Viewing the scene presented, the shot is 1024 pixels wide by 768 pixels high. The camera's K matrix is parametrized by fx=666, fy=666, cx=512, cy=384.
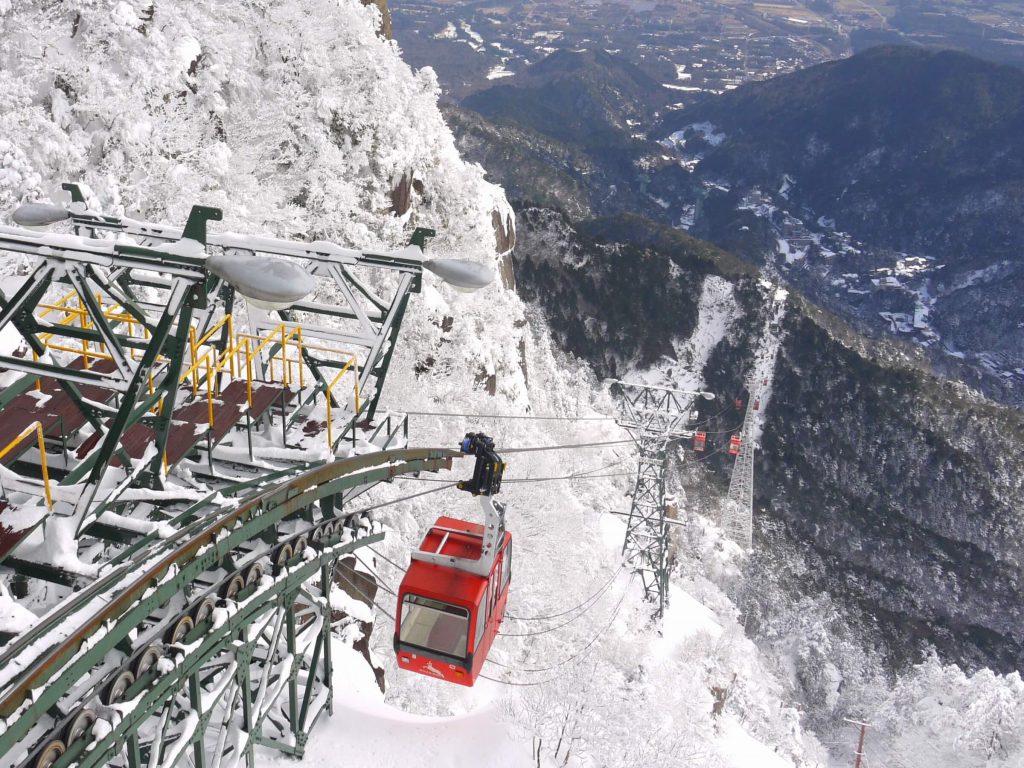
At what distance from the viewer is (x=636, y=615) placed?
39.4m

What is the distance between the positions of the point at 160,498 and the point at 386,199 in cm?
2931

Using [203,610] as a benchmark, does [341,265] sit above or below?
above

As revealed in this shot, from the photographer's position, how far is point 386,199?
113ft

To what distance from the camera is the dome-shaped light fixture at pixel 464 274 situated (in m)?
8.41

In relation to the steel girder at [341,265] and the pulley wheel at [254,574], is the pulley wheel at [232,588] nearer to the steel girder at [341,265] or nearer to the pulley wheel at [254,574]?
the pulley wheel at [254,574]

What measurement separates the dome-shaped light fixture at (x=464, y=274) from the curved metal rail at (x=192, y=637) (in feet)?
9.41

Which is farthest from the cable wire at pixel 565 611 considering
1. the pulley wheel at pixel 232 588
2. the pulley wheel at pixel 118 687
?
the pulley wheel at pixel 118 687

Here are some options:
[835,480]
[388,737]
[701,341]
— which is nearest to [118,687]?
[388,737]

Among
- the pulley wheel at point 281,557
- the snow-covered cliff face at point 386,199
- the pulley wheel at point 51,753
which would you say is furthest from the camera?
the snow-covered cliff face at point 386,199

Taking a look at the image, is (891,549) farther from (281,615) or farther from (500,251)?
(281,615)

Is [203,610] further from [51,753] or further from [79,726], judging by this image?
[51,753]

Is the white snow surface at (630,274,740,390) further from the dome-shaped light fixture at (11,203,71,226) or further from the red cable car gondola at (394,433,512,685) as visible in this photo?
the dome-shaped light fixture at (11,203,71,226)

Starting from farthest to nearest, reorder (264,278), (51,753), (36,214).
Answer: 1. (36,214)
2. (51,753)
3. (264,278)

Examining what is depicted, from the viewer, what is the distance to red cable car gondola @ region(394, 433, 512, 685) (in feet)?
Result: 33.2
